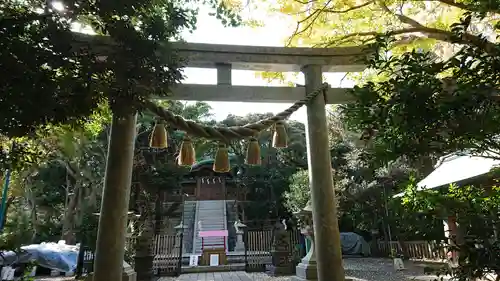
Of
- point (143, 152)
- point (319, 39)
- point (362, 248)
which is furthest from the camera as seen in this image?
point (362, 248)

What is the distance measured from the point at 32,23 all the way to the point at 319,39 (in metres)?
4.30

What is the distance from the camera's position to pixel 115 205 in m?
3.48

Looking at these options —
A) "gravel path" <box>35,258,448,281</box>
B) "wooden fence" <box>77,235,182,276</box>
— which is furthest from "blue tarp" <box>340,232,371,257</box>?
"wooden fence" <box>77,235,182,276</box>

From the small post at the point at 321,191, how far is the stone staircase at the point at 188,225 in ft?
45.4

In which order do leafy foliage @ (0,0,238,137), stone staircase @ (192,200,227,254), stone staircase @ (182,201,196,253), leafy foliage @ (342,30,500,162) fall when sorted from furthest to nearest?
stone staircase @ (182,201,196,253)
stone staircase @ (192,200,227,254)
leafy foliage @ (0,0,238,137)
leafy foliage @ (342,30,500,162)

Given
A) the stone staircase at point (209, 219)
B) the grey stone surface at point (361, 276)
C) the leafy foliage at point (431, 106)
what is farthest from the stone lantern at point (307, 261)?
the stone staircase at point (209, 219)

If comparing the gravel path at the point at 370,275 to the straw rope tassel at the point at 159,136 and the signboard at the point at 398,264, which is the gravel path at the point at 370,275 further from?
the straw rope tassel at the point at 159,136

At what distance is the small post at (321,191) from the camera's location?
3.69 m

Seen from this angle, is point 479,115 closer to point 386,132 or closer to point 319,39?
point 386,132

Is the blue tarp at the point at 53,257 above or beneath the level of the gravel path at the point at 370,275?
above

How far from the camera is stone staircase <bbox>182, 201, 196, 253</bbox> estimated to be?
1689cm

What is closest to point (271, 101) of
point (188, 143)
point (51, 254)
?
point (188, 143)

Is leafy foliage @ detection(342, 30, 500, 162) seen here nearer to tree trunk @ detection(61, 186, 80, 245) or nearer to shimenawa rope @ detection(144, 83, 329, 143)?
shimenawa rope @ detection(144, 83, 329, 143)

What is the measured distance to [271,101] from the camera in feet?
14.4
